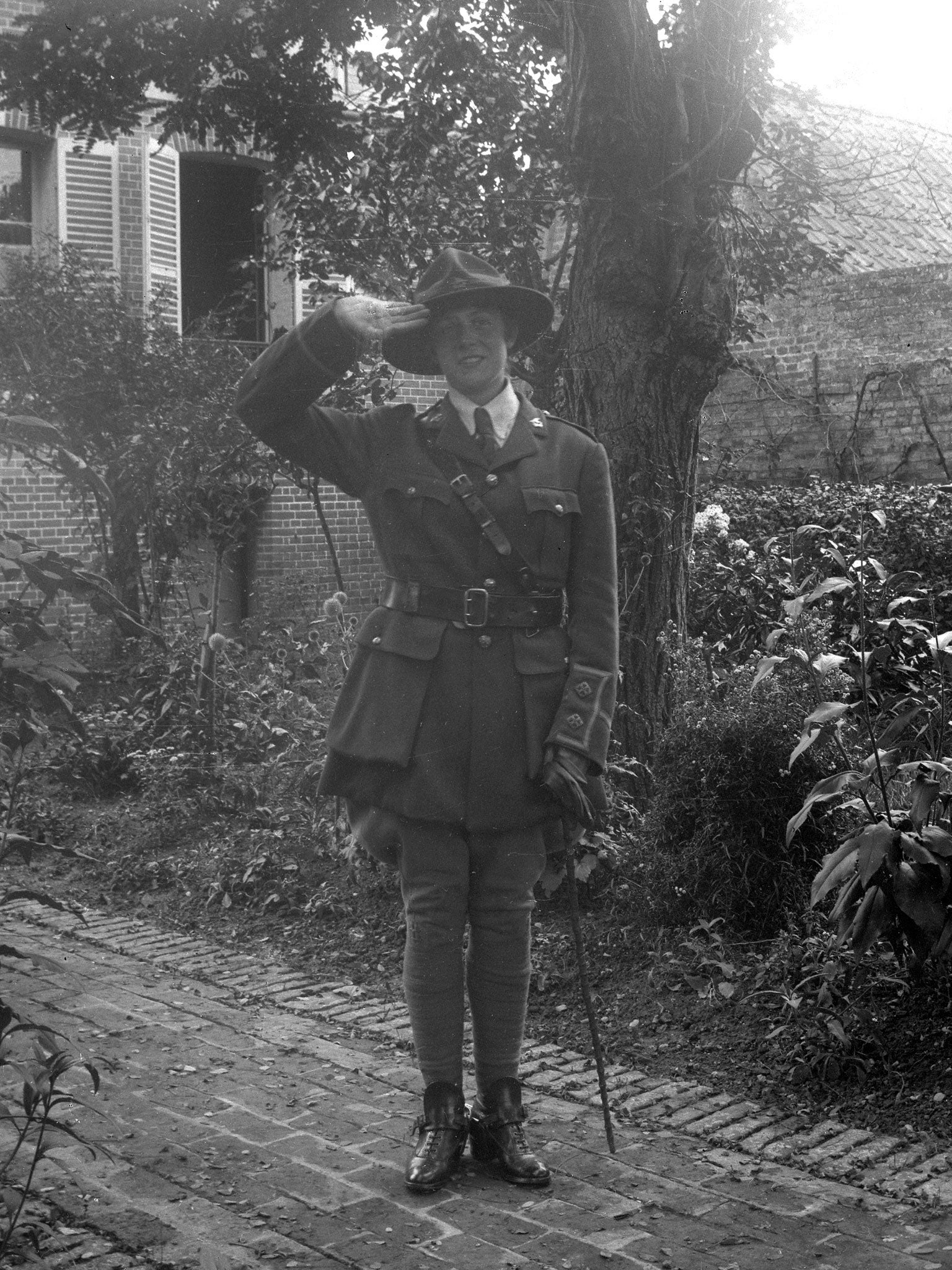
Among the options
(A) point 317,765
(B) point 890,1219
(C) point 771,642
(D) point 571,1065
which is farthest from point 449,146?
(B) point 890,1219

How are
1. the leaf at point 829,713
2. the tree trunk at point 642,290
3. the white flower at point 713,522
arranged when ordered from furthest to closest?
the white flower at point 713,522 → the tree trunk at point 642,290 → the leaf at point 829,713

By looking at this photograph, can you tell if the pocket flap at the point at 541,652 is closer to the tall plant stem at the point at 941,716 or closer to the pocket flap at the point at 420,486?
the pocket flap at the point at 420,486

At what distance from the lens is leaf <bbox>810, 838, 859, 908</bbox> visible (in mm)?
3943

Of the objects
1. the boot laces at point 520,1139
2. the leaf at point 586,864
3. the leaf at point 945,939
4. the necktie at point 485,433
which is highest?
the necktie at point 485,433

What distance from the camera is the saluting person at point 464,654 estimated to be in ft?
11.5

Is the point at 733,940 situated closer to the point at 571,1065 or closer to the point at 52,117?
the point at 571,1065

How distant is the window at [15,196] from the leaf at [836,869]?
11.9m

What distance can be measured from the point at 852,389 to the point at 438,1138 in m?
11.0

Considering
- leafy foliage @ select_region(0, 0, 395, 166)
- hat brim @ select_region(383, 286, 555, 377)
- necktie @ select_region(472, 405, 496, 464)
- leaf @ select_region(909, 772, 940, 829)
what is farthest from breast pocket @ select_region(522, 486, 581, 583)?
leafy foliage @ select_region(0, 0, 395, 166)

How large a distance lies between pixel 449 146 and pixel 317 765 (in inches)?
126

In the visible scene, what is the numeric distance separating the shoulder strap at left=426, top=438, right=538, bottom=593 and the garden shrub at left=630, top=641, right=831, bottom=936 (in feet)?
5.32

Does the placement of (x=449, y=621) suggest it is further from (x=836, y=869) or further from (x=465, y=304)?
(x=836, y=869)

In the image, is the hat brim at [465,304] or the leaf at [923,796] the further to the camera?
the leaf at [923,796]

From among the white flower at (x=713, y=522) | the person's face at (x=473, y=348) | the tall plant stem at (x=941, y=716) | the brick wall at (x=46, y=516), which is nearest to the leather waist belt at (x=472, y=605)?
the person's face at (x=473, y=348)
